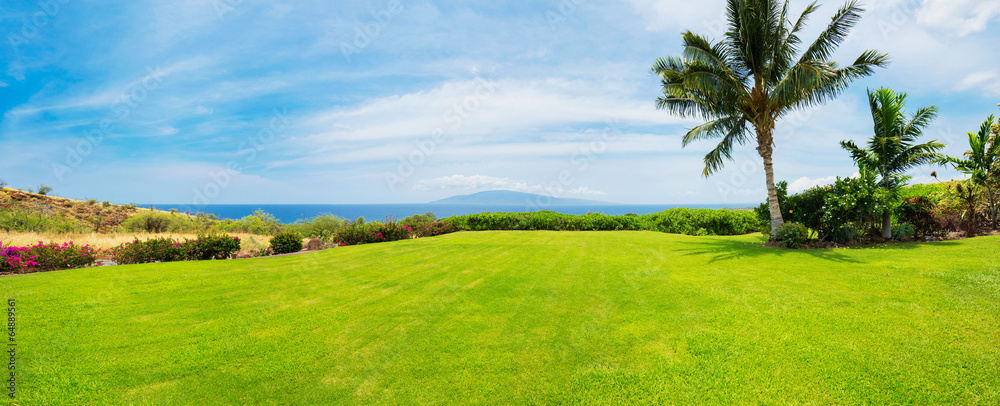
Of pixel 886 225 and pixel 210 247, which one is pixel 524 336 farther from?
pixel 886 225

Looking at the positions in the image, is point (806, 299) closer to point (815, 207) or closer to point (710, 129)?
point (815, 207)

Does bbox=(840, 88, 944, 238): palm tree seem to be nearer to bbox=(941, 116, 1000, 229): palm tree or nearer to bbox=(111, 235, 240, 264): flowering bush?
bbox=(941, 116, 1000, 229): palm tree

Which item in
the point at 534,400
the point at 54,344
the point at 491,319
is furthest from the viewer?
the point at 491,319

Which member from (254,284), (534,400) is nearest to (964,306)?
(534,400)

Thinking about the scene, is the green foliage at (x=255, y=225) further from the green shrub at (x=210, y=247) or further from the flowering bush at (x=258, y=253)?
the green shrub at (x=210, y=247)

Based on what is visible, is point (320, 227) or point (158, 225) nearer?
point (320, 227)

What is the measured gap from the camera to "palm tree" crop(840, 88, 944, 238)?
36.7ft

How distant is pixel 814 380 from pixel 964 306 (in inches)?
129

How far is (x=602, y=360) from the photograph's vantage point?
381 centimetres

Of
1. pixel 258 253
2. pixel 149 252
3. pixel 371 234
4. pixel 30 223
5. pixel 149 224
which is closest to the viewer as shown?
pixel 149 252

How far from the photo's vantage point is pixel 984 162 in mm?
11438

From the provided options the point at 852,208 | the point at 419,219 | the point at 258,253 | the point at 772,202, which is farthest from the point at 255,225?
the point at 852,208

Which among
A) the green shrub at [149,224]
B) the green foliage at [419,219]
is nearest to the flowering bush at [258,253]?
the green foliage at [419,219]

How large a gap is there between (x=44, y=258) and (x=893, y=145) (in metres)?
22.6
